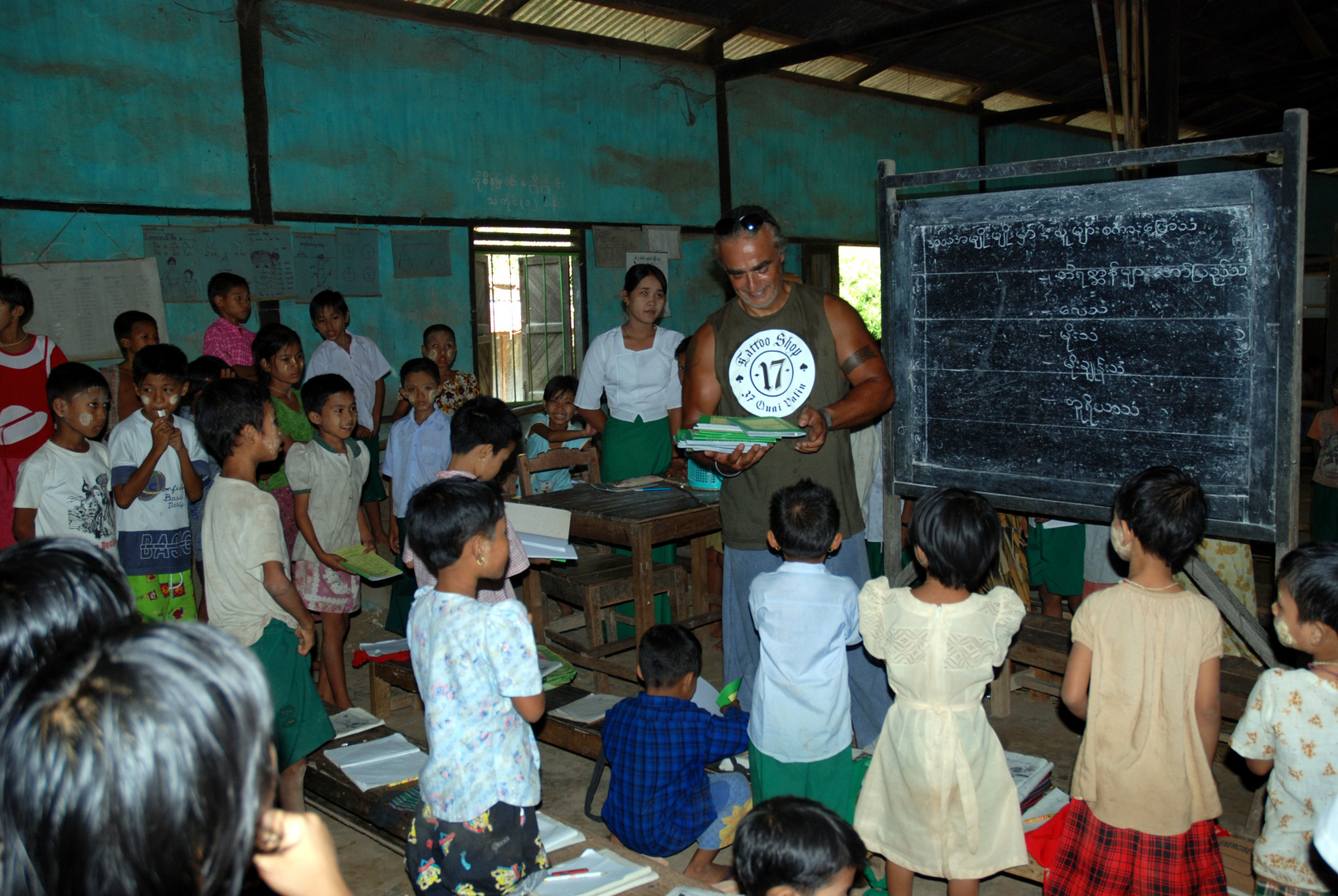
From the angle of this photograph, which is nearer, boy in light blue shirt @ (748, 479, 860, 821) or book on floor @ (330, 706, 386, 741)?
boy in light blue shirt @ (748, 479, 860, 821)

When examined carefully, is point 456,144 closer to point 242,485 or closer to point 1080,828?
point 242,485

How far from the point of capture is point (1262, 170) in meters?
2.66

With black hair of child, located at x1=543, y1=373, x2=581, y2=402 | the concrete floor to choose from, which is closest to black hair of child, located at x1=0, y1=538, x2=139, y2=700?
the concrete floor

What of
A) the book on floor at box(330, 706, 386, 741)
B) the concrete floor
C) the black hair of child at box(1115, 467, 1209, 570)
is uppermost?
the black hair of child at box(1115, 467, 1209, 570)

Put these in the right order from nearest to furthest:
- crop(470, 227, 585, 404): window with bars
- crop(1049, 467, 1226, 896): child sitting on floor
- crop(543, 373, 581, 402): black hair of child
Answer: crop(1049, 467, 1226, 896): child sitting on floor < crop(543, 373, 581, 402): black hair of child < crop(470, 227, 585, 404): window with bars

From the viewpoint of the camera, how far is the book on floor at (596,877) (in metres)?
2.26

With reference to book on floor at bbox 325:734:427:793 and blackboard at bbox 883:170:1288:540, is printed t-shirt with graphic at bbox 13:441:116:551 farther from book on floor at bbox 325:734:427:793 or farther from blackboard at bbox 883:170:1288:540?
blackboard at bbox 883:170:1288:540

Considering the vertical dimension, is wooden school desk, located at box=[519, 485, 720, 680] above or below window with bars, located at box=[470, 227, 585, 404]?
below

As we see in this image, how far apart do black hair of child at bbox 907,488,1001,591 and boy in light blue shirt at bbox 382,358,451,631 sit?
277cm

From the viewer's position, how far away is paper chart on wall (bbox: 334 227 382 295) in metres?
6.80

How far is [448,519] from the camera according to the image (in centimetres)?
210

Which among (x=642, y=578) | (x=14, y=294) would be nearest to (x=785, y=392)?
(x=642, y=578)

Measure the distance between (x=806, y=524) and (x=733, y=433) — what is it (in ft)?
1.69

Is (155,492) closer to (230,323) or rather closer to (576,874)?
(230,323)
